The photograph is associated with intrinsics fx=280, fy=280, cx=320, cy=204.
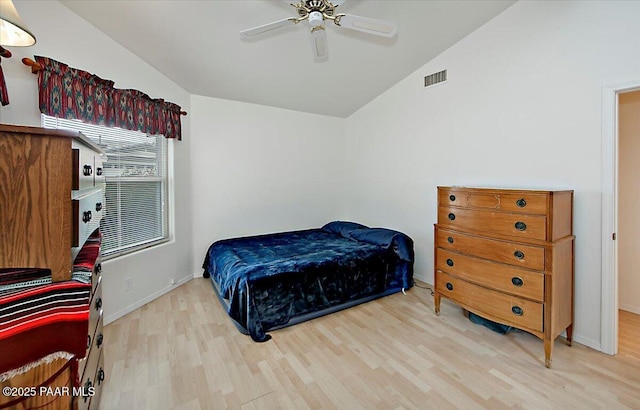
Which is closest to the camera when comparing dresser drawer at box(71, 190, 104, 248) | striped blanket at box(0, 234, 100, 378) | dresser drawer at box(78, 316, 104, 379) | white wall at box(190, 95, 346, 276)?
striped blanket at box(0, 234, 100, 378)

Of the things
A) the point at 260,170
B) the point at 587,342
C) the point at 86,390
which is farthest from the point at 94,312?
the point at 587,342

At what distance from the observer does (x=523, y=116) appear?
2.58 metres

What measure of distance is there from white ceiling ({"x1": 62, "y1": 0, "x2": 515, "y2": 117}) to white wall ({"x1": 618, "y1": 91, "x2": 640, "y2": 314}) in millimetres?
1616

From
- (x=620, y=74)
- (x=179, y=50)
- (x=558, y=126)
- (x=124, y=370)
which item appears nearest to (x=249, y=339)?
(x=124, y=370)

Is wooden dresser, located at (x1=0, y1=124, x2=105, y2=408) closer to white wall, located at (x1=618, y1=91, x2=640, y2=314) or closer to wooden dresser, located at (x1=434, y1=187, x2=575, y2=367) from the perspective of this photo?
wooden dresser, located at (x1=434, y1=187, x2=575, y2=367)

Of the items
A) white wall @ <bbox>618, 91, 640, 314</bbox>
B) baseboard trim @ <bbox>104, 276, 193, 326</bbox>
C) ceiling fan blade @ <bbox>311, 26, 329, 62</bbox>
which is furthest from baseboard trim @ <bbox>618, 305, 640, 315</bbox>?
baseboard trim @ <bbox>104, 276, 193, 326</bbox>

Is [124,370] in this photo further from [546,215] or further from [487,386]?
[546,215]

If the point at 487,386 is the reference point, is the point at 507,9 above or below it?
above

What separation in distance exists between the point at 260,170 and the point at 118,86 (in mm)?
1926

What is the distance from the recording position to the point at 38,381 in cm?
89

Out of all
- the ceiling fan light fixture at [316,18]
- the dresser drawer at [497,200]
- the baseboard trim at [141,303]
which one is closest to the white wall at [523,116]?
the dresser drawer at [497,200]

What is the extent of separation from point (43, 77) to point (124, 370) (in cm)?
215

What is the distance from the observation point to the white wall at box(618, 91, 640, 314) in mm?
2672

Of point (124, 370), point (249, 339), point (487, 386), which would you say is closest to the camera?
point (487, 386)
